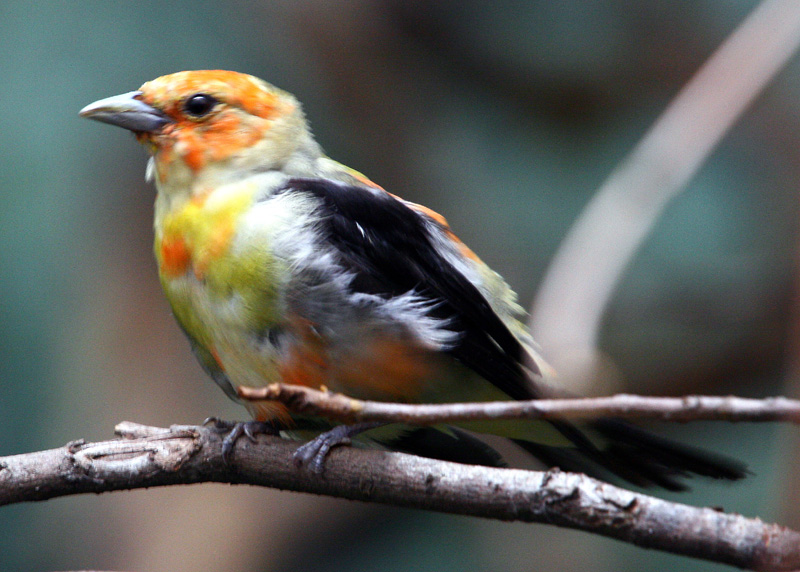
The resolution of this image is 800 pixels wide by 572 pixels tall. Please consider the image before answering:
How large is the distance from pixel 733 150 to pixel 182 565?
12.2ft

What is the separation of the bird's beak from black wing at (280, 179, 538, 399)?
39cm

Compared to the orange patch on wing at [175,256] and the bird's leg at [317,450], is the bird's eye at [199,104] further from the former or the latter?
the bird's leg at [317,450]

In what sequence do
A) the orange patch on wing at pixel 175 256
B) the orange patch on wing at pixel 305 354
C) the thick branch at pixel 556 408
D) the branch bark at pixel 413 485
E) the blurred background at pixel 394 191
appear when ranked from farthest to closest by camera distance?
the blurred background at pixel 394 191, the orange patch on wing at pixel 175 256, the orange patch on wing at pixel 305 354, the branch bark at pixel 413 485, the thick branch at pixel 556 408

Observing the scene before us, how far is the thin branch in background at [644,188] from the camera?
71.5 inches

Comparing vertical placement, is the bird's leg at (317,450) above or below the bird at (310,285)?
below

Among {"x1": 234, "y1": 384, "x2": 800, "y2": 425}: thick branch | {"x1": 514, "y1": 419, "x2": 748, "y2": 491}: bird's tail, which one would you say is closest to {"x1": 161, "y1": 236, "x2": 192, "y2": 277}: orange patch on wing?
{"x1": 234, "y1": 384, "x2": 800, "y2": 425}: thick branch

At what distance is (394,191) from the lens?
172 inches

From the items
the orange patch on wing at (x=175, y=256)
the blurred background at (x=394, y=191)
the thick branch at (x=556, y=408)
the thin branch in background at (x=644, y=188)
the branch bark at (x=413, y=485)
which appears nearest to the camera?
the thick branch at (x=556, y=408)

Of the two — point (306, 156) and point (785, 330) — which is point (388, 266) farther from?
point (785, 330)

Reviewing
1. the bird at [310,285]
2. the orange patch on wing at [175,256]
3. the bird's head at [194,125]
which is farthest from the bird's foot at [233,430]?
the bird's head at [194,125]

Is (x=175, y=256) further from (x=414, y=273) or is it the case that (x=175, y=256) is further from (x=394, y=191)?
(x=394, y=191)

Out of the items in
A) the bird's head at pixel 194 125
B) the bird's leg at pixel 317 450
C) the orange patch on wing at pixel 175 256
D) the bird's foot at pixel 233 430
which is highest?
the bird's head at pixel 194 125

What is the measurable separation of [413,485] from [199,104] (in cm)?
114

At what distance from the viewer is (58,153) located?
4.20 metres
